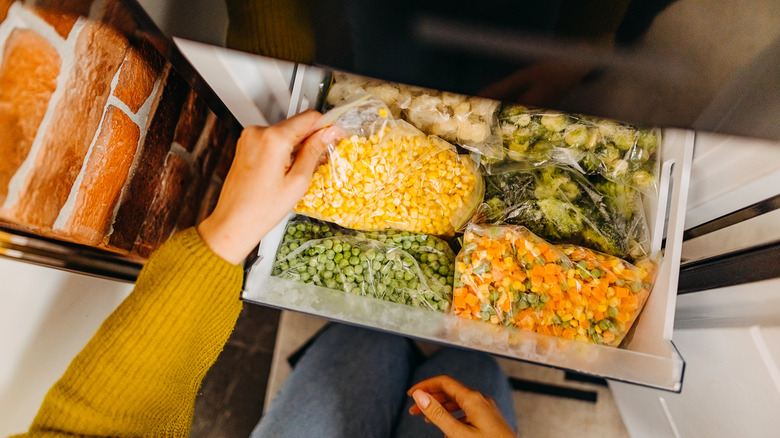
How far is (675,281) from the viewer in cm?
72

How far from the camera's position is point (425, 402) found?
2.74ft

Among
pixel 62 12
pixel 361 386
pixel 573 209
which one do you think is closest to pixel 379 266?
pixel 573 209

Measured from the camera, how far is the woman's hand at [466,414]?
79 centimetres

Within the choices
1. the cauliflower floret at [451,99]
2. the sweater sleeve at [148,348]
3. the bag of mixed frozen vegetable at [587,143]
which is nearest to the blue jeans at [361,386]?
the sweater sleeve at [148,348]

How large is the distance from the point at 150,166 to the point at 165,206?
0.16 m

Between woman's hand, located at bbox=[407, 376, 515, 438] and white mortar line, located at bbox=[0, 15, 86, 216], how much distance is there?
748 millimetres

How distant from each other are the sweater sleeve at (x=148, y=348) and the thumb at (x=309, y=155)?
191mm

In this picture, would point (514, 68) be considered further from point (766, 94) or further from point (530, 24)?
point (766, 94)

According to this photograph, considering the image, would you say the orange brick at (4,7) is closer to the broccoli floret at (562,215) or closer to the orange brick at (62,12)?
the orange brick at (62,12)

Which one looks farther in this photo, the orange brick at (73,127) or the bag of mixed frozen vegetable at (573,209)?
the bag of mixed frozen vegetable at (573,209)

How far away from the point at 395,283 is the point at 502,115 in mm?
383

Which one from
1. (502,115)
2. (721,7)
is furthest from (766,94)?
(502,115)

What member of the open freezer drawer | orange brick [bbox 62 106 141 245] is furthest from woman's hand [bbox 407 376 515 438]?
orange brick [bbox 62 106 141 245]

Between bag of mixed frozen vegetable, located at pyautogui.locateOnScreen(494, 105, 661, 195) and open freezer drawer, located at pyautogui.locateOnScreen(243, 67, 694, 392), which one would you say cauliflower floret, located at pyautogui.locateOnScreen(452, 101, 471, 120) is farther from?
open freezer drawer, located at pyautogui.locateOnScreen(243, 67, 694, 392)
